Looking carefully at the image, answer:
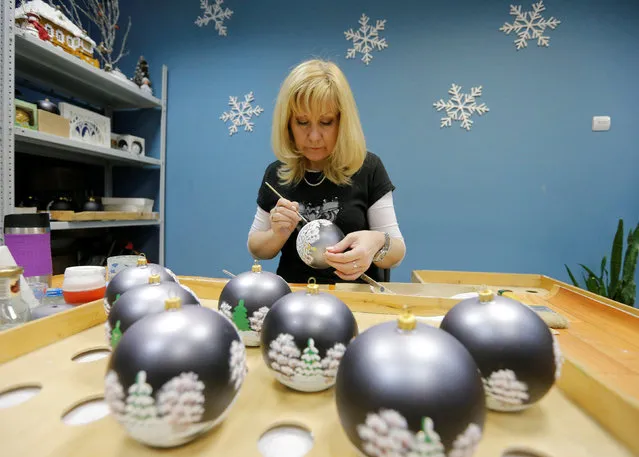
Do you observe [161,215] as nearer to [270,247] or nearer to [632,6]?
[270,247]

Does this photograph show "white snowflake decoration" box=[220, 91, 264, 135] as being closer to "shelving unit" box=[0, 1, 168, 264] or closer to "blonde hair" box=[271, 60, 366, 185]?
"shelving unit" box=[0, 1, 168, 264]

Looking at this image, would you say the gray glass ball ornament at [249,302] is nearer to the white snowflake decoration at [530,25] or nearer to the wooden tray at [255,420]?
the wooden tray at [255,420]

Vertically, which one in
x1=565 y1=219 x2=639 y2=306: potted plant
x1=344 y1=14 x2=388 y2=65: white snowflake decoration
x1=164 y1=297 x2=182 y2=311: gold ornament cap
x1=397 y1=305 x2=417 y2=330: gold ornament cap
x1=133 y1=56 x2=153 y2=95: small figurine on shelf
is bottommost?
x1=565 y1=219 x2=639 y2=306: potted plant

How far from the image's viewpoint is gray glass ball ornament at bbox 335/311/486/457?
0.25 meters

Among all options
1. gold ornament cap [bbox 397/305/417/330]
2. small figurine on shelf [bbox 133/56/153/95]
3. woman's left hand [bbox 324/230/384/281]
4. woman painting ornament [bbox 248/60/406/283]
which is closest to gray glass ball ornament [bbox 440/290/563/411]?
gold ornament cap [bbox 397/305/417/330]

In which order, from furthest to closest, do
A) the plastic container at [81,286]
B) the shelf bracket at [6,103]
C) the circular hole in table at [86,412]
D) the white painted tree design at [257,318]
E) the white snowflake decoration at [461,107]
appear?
the white snowflake decoration at [461,107], the shelf bracket at [6,103], the plastic container at [81,286], the white painted tree design at [257,318], the circular hole in table at [86,412]

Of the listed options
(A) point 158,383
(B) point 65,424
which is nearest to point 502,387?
(A) point 158,383

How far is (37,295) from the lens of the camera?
704mm

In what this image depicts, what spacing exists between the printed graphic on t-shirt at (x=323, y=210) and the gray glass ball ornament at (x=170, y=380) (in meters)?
0.91

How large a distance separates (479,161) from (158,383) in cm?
207

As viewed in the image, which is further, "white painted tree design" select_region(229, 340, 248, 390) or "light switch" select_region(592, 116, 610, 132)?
"light switch" select_region(592, 116, 610, 132)

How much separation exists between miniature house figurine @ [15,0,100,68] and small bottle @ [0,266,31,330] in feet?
5.19

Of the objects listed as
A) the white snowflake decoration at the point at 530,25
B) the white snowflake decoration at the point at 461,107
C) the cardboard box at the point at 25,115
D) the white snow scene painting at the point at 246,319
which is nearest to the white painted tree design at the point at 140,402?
the white snow scene painting at the point at 246,319

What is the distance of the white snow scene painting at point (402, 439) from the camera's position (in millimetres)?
247
